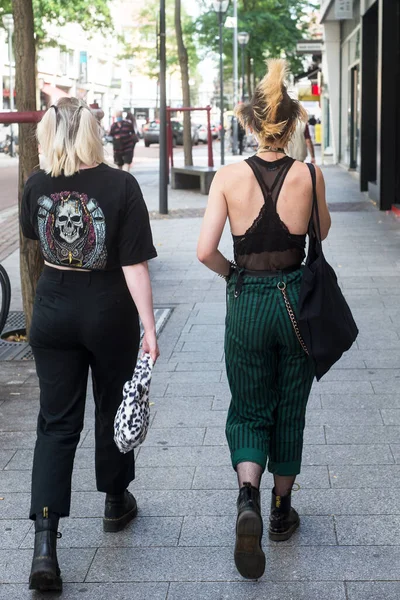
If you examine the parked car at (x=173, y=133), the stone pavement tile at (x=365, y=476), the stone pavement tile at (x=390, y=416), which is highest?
the parked car at (x=173, y=133)

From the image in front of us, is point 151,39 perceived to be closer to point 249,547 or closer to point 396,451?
point 396,451

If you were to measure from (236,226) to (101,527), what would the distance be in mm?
1403

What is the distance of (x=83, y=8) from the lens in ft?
117

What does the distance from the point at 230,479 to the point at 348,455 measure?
0.65 metres

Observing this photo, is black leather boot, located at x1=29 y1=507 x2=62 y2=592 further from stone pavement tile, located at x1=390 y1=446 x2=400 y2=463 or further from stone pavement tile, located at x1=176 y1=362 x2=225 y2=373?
stone pavement tile, located at x1=176 y1=362 x2=225 y2=373

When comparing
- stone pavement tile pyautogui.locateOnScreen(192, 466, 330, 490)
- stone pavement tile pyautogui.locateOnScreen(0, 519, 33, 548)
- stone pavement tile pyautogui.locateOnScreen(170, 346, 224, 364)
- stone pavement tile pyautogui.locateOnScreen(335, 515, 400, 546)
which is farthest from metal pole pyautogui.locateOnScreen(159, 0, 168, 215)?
stone pavement tile pyautogui.locateOnScreen(335, 515, 400, 546)

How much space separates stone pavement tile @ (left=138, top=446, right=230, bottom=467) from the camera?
4980mm

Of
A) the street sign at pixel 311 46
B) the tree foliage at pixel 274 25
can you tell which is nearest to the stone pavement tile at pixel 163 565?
the street sign at pixel 311 46

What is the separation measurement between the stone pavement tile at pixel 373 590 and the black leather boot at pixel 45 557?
1006mm

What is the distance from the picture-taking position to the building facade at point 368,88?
16438mm

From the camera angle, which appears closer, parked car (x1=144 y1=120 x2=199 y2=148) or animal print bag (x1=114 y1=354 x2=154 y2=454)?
animal print bag (x1=114 y1=354 x2=154 y2=454)

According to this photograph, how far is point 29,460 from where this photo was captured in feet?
16.7

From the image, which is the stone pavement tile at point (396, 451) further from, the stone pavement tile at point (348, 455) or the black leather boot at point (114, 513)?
the black leather boot at point (114, 513)

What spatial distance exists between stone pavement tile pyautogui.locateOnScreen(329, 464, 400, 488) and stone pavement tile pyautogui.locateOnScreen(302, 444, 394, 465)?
0.23ft
